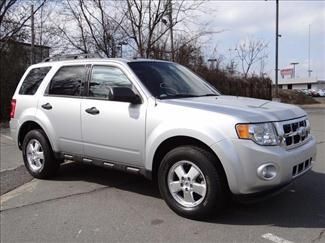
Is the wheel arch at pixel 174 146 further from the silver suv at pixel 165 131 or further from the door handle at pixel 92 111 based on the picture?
the door handle at pixel 92 111

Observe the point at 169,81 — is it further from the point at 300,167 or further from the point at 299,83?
the point at 299,83

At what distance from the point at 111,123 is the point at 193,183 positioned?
56.5 inches

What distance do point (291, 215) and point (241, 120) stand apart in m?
1.32

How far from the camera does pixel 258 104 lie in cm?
567

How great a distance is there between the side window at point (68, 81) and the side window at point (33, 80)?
14.0 inches

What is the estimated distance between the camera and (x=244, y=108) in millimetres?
5242

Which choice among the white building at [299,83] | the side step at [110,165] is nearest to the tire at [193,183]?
the side step at [110,165]

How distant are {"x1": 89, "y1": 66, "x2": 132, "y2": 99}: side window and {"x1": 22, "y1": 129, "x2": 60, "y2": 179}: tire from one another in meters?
1.30

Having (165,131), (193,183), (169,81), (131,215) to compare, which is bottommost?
(131,215)

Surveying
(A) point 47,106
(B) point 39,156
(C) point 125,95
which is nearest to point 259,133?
(C) point 125,95

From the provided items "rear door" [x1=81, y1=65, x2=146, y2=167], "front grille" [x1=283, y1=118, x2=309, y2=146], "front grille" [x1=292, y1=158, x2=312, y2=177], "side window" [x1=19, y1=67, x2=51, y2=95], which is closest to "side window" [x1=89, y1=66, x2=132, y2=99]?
"rear door" [x1=81, y1=65, x2=146, y2=167]

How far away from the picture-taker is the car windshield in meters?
5.96

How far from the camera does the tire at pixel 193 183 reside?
5.04m

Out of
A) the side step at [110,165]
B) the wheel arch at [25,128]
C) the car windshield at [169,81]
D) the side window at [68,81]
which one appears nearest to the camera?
the side step at [110,165]
